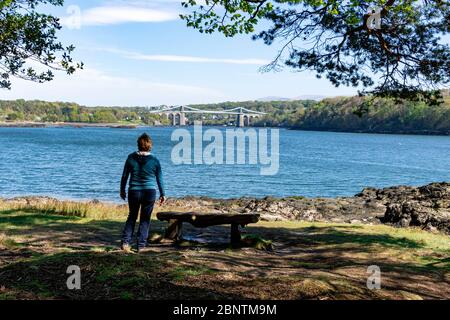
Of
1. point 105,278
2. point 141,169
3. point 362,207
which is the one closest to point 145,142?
point 141,169

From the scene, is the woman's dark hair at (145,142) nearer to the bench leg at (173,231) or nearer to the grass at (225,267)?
the grass at (225,267)

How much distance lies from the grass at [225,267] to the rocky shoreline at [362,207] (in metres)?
7.98

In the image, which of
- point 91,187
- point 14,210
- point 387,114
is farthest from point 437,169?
point 387,114

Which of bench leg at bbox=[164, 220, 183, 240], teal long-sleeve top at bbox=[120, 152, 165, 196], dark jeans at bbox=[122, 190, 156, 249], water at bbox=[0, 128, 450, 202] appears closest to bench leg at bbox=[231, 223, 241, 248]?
bench leg at bbox=[164, 220, 183, 240]

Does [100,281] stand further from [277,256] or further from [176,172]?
[176,172]

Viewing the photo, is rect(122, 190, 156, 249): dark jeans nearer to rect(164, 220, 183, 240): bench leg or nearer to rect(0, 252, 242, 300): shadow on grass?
rect(0, 252, 242, 300): shadow on grass

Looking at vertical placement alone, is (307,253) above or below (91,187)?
above

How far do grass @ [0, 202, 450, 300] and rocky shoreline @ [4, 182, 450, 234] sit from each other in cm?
798

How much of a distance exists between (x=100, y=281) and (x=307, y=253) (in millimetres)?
4926

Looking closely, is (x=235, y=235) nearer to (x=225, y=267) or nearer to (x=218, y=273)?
(x=225, y=267)

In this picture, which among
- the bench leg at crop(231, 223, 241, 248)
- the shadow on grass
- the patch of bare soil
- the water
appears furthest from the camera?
the water

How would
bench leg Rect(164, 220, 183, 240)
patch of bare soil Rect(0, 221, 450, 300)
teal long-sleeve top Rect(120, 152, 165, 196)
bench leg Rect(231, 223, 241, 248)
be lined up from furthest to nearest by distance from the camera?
bench leg Rect(164, 220, 183, 240)
bench leg Rect(231, 223, 241, 248)
teal long-sleeve top Rect(120, 152, 165, 196)
patch of bare soil Rect(0, 221, 450, 300)

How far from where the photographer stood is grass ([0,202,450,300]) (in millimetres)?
6461
